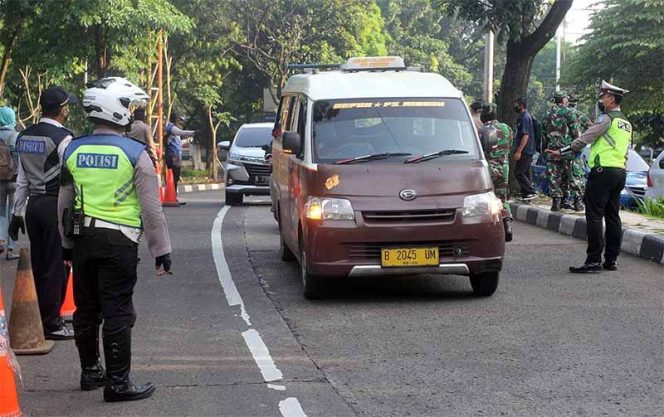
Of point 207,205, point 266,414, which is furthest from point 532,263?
point 207,205

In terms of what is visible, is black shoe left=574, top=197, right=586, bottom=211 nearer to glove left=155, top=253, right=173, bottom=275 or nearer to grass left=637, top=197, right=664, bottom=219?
grass left=637, top=197, right=664, bottom=219

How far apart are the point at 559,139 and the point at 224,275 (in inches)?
269

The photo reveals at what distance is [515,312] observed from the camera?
29.4 ft

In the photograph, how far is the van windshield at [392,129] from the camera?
32.3ft

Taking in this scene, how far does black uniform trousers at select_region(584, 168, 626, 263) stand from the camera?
11.0 m

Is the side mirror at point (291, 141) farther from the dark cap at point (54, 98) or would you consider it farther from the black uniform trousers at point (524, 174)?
the black uniform trousers at point (524, 174)

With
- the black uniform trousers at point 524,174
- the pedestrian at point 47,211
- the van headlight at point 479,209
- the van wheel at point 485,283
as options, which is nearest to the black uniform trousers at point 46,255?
the pedestrian at point 47,211

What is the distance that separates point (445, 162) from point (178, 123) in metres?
14.9

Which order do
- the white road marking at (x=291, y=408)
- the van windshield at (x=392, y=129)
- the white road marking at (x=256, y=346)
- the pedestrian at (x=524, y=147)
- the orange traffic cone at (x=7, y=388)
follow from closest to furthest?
1. the orange traffic cone at (x=7, y=388)
2. the white road marking at (x=291, y=408)
3. the white road marking at (x=256, y=346)
4. the van windshield at (x=392, y=129)
5. the pedestrian at (x=524, y=147)

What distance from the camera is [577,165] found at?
17172 millimetres

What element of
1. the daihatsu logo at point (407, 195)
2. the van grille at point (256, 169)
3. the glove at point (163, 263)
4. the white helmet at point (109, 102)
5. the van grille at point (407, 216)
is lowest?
the van grille at point (256, 169)

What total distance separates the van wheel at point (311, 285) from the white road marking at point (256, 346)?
1.93 ft

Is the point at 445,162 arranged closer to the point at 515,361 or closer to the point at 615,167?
the point at 615,167

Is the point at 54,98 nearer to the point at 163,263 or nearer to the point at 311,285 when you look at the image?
the point at 163,263
